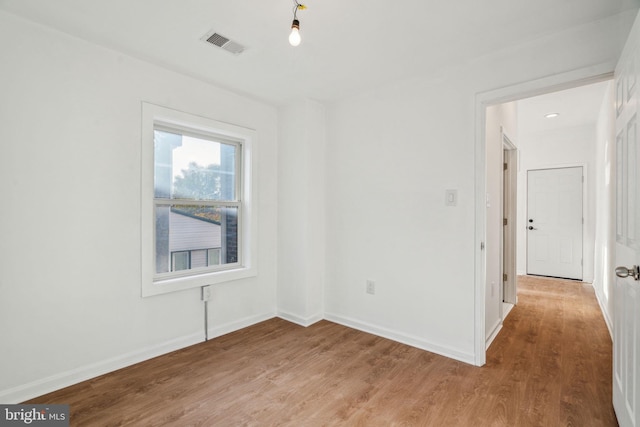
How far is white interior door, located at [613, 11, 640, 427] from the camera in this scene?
1.46 meters

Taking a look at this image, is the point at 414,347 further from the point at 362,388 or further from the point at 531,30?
the point at 531,30

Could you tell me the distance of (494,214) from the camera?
3264 mm

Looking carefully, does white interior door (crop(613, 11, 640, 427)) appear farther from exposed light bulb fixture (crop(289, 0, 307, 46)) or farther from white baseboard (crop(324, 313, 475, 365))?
exposed light bulb fixture (crop(289, 0, 307, 46))

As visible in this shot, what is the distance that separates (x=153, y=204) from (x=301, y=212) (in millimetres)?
1461

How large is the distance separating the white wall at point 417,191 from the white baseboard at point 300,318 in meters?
0.17

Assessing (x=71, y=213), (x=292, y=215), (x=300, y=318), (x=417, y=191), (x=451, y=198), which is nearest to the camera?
(x=71, y=213)

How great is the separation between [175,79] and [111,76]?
1.67 feet

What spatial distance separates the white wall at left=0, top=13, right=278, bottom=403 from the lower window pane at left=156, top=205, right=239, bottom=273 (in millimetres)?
293

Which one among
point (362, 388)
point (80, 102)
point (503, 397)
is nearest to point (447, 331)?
point (503, 397)

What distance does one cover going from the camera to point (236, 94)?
3.28 metres

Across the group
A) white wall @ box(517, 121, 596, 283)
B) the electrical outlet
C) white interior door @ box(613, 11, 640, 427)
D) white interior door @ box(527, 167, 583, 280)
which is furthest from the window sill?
white interior door @ box(527, 167, 583, 280)

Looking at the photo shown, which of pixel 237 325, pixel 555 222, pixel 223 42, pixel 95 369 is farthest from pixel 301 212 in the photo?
pixel 555 222

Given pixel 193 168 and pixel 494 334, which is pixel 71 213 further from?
pixel 494 334

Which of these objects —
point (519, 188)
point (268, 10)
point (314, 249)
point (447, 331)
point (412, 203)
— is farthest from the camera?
point (519, 188)
